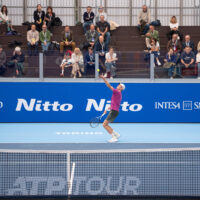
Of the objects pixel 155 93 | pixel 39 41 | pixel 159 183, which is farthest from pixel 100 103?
pixel 159 183

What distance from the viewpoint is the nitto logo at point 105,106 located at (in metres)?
18.0

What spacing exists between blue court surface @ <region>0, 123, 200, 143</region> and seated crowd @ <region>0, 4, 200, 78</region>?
212 centimetres

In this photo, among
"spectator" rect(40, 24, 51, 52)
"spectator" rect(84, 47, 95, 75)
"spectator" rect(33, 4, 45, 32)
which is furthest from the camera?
"spectator" rect(33, 4, 45, 32)

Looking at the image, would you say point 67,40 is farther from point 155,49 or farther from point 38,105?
point 155,49

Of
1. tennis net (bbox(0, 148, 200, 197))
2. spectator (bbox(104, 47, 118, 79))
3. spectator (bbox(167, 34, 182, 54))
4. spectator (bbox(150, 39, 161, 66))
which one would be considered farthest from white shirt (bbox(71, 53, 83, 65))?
tennis net (bbox(0, 148, 200, 197))

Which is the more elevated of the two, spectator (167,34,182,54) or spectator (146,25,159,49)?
spectator (146,25,159,49)

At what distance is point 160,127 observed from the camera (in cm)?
1733

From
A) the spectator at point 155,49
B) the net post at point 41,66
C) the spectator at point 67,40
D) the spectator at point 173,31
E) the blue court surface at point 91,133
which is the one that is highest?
the spectator at point 173,31

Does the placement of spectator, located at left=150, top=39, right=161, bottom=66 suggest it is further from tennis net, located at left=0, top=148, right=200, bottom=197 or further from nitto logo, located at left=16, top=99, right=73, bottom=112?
tennis net, located at left=0, top=148, right=200, bottom=197

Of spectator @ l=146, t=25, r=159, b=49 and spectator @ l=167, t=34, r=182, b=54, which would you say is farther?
spectator @ l=146, t=25, r=159, b=49

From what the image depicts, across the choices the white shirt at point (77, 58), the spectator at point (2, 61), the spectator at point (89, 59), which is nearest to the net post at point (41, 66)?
the white shirt at point (77, 58)

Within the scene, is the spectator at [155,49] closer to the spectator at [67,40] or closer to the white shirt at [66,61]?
the white shirt at [66,61]

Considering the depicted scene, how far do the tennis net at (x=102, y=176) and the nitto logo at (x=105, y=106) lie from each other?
6923mm

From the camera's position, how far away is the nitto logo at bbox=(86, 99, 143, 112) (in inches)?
711
